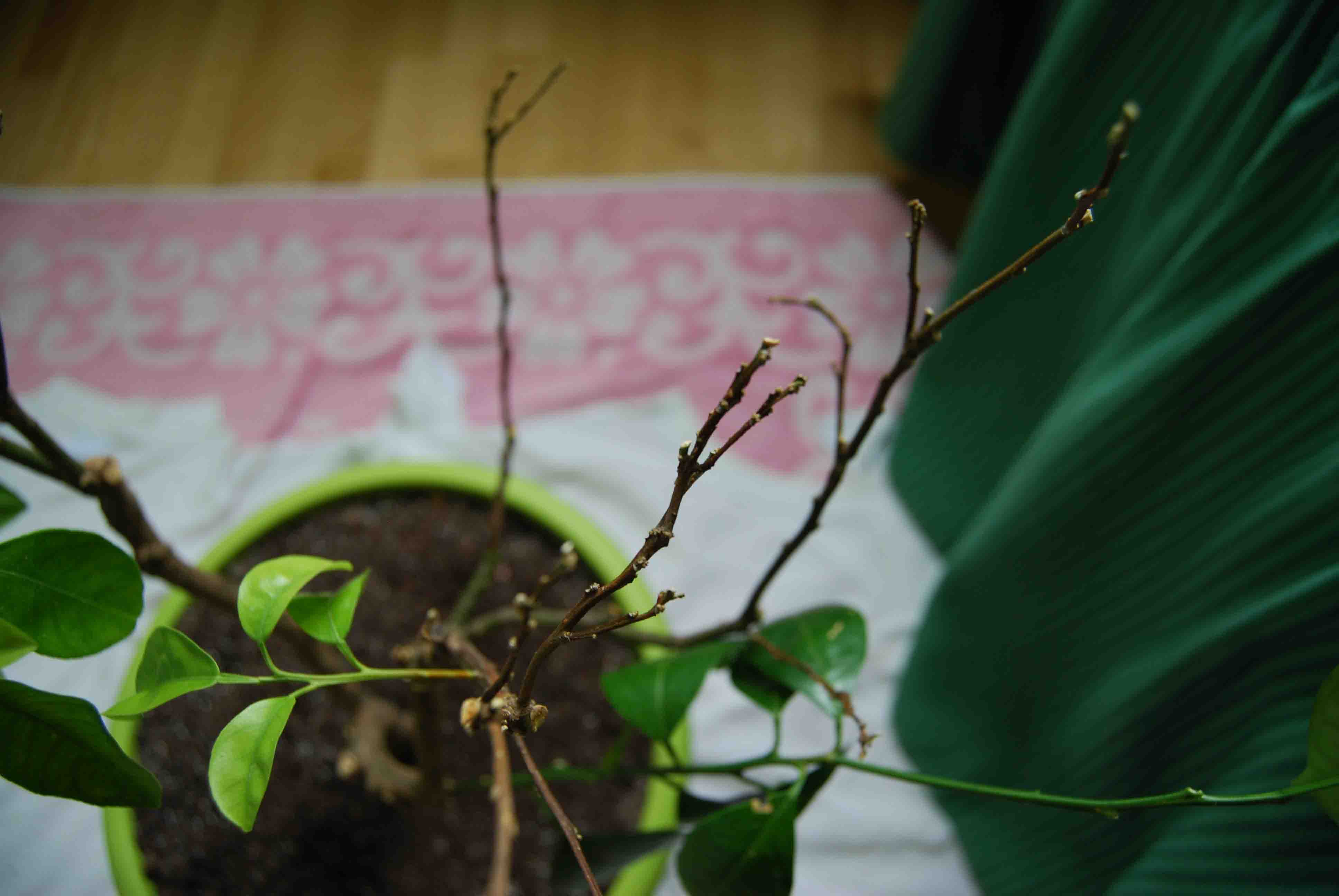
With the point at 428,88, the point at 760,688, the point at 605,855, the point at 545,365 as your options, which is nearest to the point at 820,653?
the point at 760,688

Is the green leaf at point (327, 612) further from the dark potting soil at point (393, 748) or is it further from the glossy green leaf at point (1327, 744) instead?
the glossy green leaf at point (1327, 744)

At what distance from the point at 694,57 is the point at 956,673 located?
Answer: 0.98 m

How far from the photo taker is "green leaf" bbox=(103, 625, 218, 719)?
0.32m

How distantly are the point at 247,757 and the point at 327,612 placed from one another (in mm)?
72

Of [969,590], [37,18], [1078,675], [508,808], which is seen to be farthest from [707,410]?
[37,18]

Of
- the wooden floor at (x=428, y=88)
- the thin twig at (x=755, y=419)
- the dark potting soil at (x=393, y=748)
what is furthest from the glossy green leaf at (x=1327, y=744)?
the wooden floor at (x=428, y=88)

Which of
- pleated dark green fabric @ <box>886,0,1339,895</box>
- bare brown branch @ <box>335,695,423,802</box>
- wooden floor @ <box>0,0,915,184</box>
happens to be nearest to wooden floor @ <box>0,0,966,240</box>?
wooden floor @ <box>0,0,915,184</box>

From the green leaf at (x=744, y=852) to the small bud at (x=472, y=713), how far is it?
0.48ft

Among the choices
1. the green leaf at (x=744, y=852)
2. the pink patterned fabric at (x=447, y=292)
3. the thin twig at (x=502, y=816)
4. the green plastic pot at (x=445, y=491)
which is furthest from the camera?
the pink patterned fabric at (x=447, y=292)

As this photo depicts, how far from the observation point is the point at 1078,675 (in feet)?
2.20

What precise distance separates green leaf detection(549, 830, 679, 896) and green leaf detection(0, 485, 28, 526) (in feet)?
1.09

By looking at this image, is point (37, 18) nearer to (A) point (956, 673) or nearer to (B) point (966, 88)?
(B) point (966, 88)

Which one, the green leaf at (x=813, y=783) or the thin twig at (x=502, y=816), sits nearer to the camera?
the thin twig at (x=502, y=816)

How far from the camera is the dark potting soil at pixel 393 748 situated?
607mm
